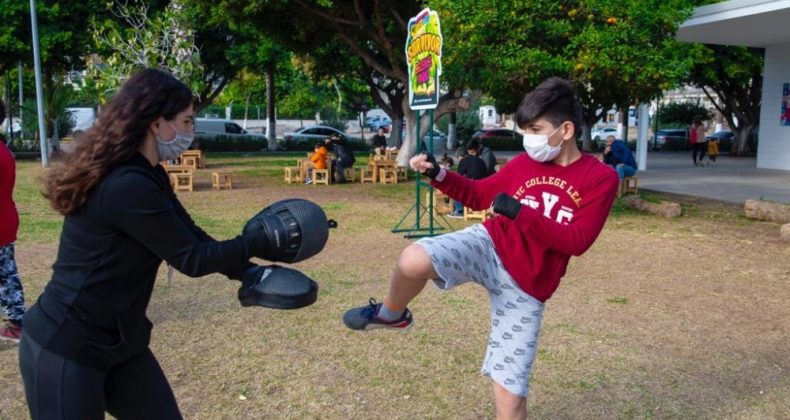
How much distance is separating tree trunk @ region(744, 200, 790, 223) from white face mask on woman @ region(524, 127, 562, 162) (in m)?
9.80

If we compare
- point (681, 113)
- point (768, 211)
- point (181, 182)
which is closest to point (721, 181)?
point (768, 211)

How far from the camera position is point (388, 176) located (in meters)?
17.7

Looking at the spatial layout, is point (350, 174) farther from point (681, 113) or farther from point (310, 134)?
point (681, 113)

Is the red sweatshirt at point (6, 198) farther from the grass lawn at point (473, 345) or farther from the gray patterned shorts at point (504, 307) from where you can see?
the gray patterned shorts at point (504, 307)

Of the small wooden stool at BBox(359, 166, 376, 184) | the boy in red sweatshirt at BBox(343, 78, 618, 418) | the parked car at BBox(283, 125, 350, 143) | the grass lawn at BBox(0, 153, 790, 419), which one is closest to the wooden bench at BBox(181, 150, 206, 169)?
the small wooden stool at BBox(359, 166, 376, 184)

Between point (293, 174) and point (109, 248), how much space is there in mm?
16384

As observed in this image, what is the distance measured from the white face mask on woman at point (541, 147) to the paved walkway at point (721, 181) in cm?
1227

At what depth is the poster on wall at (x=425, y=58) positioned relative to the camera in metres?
7.87

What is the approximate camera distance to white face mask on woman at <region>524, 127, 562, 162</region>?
2734mm

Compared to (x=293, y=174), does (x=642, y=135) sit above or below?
above

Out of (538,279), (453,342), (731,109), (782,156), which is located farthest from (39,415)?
(731,109)

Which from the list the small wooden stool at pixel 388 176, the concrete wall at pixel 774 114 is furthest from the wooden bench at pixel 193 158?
the concrete wall at pixel 774 114

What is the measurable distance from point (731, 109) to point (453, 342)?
31592 millimetres

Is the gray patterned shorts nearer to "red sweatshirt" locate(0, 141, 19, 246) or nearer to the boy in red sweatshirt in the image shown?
the boy in red sweatshirt
